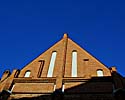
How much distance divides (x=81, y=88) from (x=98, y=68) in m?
2.25

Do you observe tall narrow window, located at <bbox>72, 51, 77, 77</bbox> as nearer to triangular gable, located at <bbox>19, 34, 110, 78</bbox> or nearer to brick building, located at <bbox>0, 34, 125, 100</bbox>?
brick building, located at <bbox>0, 34, 125, 100</bbox>

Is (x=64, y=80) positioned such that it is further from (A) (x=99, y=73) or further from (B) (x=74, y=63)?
(A) (x=99, y=73)

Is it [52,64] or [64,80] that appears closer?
[64,80]

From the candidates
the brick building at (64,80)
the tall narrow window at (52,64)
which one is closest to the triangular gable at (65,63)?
the brick building at (64,80)

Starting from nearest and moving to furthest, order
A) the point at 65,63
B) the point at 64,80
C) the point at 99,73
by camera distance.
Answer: the point at 64,80 < the point at 99,73 < the point at 65,63

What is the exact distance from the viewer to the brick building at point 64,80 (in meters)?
11.4

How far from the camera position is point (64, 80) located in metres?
12.4

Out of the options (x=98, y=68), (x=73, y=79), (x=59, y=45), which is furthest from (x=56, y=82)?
(x=59, y=45)

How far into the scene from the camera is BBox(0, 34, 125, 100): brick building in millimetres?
11352

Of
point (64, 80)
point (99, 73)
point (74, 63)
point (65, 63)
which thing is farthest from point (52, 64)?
point (99, 73)

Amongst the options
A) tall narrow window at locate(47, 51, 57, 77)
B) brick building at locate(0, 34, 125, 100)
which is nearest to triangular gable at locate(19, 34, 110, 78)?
Answer: brick building at locate(0, 34, 125, 100)

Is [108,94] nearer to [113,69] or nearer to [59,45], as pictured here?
[113,69]

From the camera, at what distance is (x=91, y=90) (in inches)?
453

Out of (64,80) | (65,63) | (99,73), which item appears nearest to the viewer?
(64,80)
